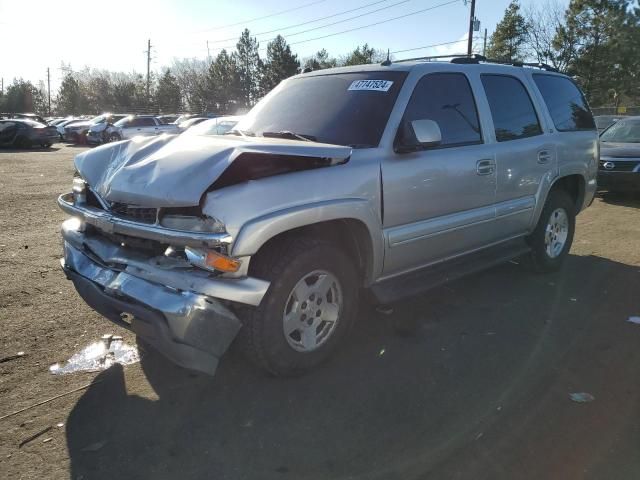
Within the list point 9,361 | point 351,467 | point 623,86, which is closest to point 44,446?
point 9,361

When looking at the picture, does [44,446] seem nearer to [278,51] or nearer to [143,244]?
[143,244]

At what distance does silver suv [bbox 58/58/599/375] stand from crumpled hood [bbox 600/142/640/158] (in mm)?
6257

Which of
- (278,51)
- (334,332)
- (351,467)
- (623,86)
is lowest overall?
(351,467)

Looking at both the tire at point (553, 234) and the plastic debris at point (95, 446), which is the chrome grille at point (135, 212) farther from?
the tire at point (553, 234)

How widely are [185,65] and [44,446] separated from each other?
99.1 meters

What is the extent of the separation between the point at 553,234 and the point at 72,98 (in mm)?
74233

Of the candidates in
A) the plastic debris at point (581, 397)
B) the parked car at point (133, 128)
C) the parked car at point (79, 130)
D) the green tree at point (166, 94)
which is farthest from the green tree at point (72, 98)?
the plastic debris at point (581, 397)

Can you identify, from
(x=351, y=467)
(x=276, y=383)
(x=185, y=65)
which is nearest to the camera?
(x=351, y=467)

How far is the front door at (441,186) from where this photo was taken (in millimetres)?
3625

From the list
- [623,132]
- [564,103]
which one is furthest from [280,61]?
[564,103]

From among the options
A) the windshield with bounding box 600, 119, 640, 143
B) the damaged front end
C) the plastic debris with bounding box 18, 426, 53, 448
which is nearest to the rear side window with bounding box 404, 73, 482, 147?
the damaged front end

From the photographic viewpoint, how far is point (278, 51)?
58.0 metres

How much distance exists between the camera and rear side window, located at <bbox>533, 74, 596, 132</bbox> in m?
5.31

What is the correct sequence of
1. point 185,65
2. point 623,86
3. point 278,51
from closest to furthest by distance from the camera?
point 623,86
point 278,51
point 185,65
